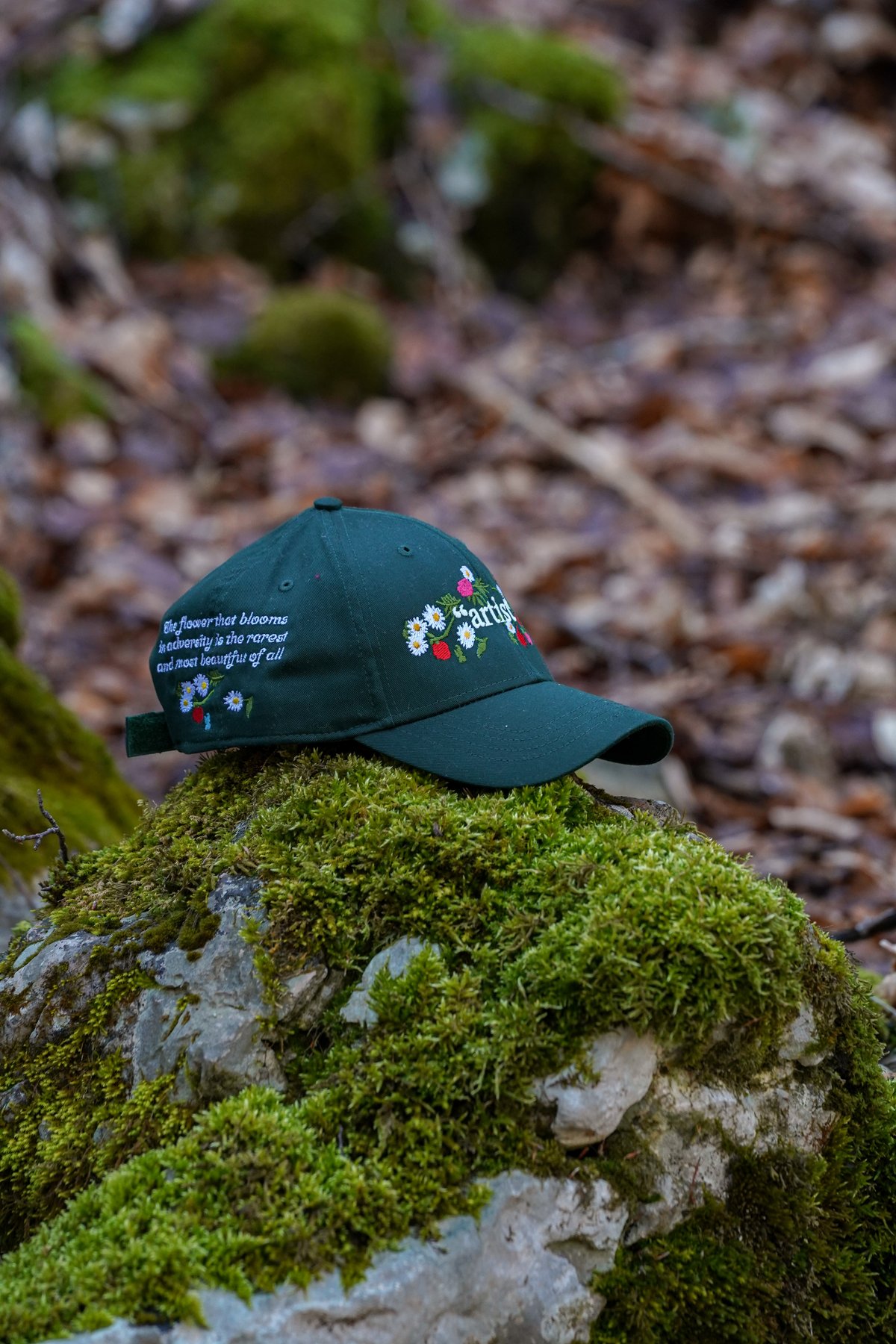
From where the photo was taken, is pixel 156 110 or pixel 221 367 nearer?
pixel 221 367

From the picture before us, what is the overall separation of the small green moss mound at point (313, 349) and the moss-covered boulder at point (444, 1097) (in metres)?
5.90

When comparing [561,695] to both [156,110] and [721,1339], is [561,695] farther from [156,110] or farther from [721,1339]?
[156,110]

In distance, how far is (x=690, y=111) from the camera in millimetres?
9781

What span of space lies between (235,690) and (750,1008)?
3.53 feet

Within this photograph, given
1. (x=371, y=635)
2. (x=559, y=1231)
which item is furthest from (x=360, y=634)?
(x=559, y=1231)

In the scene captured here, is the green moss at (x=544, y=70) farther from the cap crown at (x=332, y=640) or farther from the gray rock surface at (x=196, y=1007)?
the gray rock surface at (x=196, y=1007)

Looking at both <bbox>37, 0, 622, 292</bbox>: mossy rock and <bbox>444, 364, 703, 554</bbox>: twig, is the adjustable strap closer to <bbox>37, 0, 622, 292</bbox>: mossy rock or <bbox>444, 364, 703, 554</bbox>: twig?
<bbox>444, 364, 703, 554</bbox>: twig

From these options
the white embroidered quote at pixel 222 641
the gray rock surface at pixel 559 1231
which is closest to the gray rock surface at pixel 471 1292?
the gray rock surface at pixel 559 1231

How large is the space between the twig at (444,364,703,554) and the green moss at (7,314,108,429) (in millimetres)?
2519

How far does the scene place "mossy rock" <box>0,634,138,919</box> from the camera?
108 inches

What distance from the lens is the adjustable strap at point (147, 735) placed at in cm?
225

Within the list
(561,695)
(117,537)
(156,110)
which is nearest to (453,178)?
(156,110)

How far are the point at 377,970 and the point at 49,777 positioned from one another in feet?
5.51

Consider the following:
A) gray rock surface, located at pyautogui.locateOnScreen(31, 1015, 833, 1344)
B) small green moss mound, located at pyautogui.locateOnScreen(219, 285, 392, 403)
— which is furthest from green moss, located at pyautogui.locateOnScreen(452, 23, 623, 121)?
gray rock surface, located at pyautogui.locateOnScreen(31, 1015, 833, 1344)
